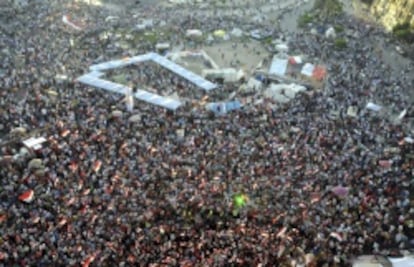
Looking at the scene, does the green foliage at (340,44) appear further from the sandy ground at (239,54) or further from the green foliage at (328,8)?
the green foliage at (328,8)

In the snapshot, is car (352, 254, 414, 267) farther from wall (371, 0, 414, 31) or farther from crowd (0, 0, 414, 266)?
wall (371, 0, 414, 31)

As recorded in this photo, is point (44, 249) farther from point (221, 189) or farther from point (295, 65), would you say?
point (295, 65)

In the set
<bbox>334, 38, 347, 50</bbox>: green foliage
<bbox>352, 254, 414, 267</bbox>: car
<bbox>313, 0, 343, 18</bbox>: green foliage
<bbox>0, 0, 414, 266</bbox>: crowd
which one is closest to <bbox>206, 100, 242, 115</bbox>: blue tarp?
<bbox>0, 0, 414, 266</bbox>: crowd

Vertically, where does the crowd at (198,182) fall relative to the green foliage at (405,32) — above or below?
below

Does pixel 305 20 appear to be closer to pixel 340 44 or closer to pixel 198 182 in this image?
pixel 340 44

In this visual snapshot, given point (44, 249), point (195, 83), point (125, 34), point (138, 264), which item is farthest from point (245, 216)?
point (125, 34)

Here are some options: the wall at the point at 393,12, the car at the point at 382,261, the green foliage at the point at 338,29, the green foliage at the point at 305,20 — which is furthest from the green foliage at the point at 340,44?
the car at the point at 382,261

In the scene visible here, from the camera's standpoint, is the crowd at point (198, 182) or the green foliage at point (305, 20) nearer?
the crowd at point (198, 182)

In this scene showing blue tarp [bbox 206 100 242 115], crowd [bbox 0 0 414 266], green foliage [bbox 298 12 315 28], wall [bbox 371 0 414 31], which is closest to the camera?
crowd [bbox 0 0 414 266]

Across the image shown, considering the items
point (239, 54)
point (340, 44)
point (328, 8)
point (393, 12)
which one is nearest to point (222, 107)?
point (239, 54)
